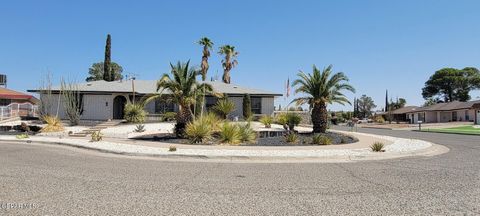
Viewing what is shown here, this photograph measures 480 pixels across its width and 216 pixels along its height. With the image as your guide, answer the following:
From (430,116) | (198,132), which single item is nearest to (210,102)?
(198,132)

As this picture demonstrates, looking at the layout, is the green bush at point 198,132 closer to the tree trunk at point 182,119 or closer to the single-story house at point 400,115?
the tree trunk at point 182,119

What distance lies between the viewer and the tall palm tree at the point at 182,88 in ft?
65.8

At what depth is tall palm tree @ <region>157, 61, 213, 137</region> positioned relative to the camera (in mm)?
20047

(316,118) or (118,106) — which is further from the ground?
(118,106)

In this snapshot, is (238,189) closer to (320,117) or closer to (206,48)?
(320,117)

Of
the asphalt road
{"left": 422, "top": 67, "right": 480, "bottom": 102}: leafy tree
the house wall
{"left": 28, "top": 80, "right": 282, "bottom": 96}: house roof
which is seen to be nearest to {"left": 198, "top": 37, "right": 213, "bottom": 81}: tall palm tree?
{"left": 28, "top": 80, "right": 282, "bottom": 96}: house roof

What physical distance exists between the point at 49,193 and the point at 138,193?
1.65 metres

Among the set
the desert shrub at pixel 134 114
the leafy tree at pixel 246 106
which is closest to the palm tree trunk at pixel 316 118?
the leafy tree at pixel 246 106

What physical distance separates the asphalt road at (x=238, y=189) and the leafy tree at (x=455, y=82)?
313 feet

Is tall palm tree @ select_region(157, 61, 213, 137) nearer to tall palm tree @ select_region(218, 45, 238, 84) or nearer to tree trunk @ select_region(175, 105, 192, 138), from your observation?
tree trunk @ select_region(175, 105, 192, 138)

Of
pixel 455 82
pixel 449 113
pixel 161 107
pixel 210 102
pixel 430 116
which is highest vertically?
pixel 455 82

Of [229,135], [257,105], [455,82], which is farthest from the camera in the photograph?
[455,82]

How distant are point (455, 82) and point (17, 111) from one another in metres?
98.9

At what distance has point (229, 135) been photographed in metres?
17.9
